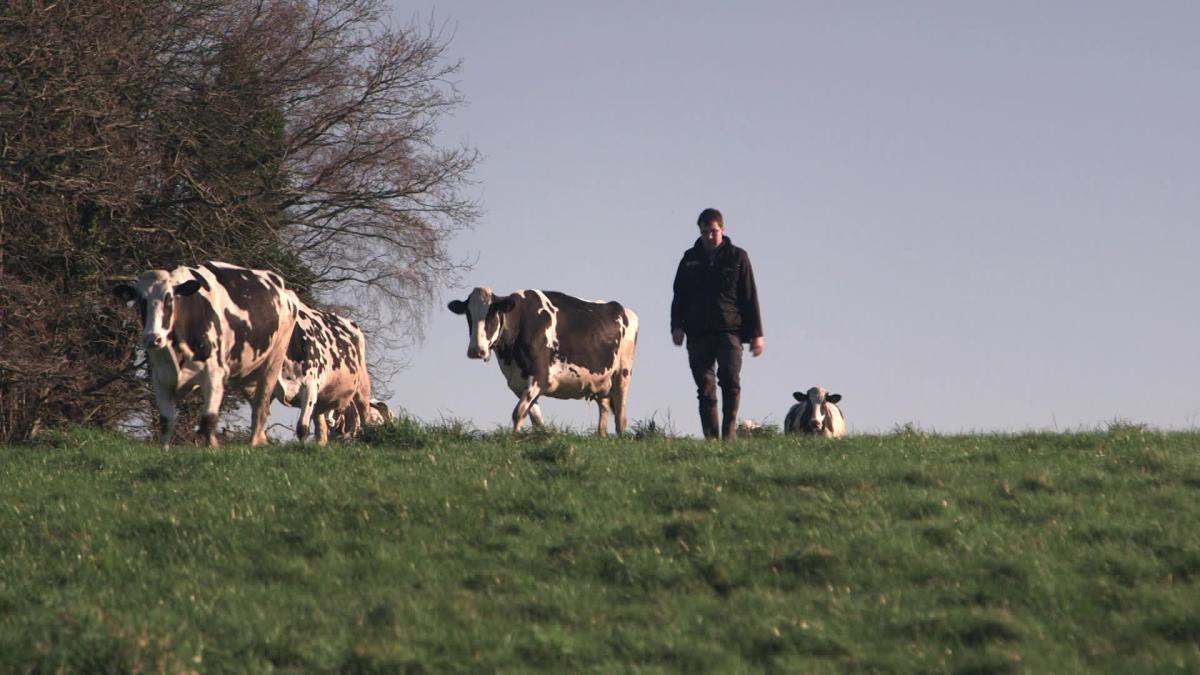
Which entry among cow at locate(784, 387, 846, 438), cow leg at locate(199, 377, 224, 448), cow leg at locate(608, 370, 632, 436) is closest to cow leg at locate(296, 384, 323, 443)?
cow leg at locate(199, 377, 224, 448)

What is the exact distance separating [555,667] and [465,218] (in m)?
26.4

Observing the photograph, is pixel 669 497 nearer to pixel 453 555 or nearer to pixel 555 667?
pixel 453 555

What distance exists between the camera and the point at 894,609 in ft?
32.1

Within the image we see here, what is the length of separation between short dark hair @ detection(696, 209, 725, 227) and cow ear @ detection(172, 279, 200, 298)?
6.26 metres

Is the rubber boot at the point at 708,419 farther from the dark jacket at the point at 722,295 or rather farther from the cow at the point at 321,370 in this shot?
the cow at the point at 321,370

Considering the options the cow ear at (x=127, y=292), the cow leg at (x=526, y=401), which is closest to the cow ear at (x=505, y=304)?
the cow leg at (x=526, y=401)

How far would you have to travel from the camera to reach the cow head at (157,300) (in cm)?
1794

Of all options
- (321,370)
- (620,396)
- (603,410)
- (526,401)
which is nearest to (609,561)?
(526,401)

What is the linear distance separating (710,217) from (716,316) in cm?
132

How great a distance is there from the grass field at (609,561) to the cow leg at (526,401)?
23.0 feet

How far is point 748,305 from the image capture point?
1834 centimetres

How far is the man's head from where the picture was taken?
60.9 feet

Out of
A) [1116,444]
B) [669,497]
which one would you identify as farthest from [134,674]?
[1116,444]

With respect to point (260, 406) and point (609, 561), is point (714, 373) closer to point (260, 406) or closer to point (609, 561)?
point (260, 406)
